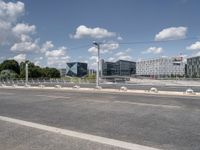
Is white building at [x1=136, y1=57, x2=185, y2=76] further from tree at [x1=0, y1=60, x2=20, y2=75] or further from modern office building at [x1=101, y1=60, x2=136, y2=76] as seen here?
tree at [x1=0, y1=60, x2=20, y2=75]

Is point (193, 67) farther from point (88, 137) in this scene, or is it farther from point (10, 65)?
point (88, 137)

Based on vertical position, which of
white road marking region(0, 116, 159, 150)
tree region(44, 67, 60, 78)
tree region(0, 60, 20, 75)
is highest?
tree region(0, 60, 20, 75)

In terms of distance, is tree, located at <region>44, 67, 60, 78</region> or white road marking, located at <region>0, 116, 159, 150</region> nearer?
white road marking, located at <region>0, 116, 159, 150</region>

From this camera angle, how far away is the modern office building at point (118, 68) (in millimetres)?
126275

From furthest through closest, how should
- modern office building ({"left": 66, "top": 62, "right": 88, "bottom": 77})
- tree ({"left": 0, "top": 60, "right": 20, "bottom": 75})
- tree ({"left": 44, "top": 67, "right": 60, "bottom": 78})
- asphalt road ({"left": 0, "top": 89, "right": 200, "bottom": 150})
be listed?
1. tree ({"left": 44, "top": 67, "right": 60, "bottom": 78})
2. tree ({"left": 0, "top": 60, "right": 20, "bottom": 75})
3. modern office building ({"left": 66, "top": 62, "right": 88, "bottom": 77})
4. asphalt road ({"left": 0, "top": 89, "right": 200, "bottom": 150})

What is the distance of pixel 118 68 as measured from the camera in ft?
458

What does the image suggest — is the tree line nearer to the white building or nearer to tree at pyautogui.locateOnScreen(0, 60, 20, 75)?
tree at pyautogui.locateOnScreen(0, 60, 20, 75)

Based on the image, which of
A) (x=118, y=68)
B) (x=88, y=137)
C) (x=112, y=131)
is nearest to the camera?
(x=88, y=137)

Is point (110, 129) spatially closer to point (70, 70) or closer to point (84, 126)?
point (84, 126)

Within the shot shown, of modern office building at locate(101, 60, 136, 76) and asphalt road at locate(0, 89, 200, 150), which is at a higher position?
modern office building at locate(101, 60, 136, 76)

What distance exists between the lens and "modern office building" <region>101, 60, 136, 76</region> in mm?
126275

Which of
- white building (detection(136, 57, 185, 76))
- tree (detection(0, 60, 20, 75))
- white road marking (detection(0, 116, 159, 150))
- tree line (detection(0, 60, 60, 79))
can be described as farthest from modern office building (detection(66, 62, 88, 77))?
white road marking (detection(0, 116, 159, 150))

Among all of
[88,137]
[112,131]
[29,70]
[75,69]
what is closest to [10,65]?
[29,70]

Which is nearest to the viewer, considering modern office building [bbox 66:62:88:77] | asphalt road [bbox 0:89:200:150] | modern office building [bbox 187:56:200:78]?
asphalt road [bbox 0:89:200:150]
